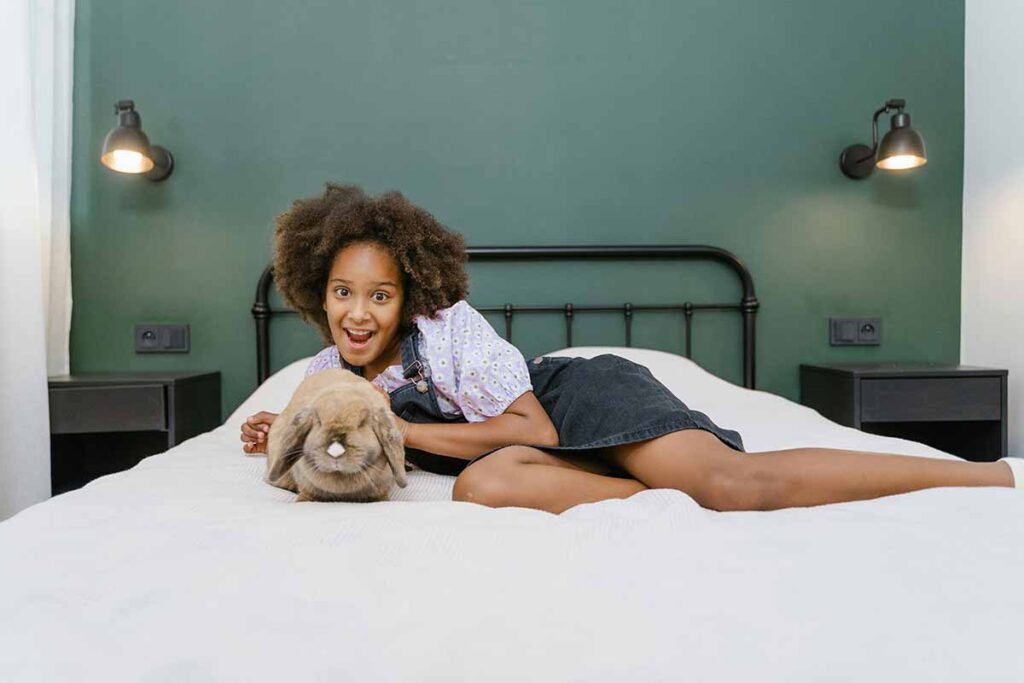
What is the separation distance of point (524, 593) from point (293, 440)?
499 millimetres

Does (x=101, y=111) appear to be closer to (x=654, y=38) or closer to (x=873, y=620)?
(x=654, y=38)

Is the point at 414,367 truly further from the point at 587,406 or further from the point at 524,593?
the point at 524,593

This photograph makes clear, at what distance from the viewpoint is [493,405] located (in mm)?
1179

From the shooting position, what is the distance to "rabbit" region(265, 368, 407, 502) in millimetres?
891

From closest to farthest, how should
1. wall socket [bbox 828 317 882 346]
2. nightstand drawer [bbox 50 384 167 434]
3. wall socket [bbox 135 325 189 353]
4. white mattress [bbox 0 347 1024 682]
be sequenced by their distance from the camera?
white mattress [bbox 0 347 1024 682] < nightstand drawer [bbox 50 384 167 434] < wall socket [bbox 135 325 189 353] < wall socket [bbox 828 317 882 346]

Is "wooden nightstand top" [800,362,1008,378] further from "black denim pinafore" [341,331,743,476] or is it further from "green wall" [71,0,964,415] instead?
"black denim pinafore" [341,331,743,476]

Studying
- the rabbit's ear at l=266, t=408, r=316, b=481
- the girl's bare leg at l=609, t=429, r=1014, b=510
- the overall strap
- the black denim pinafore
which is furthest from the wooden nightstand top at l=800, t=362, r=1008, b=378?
the rabbit's ear at l=266, t=408, r=316, b=481

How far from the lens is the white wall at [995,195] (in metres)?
2.17

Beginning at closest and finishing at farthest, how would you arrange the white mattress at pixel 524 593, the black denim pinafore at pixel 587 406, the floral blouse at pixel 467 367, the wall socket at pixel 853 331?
1. the white mattress at pixel 524 593
2. the black denim pinafore at pixel 587 406
3. the floral blouse at pixel 467 367
4. the wall socket at pixel 853 331

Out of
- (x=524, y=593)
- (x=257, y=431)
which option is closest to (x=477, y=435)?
(x=257, y=431)

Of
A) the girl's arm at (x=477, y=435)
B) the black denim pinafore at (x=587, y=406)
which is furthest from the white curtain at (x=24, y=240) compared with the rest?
the girl's arm at (x=477, y=435)

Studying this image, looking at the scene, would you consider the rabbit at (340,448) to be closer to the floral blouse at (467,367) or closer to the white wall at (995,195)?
the floral blouse at (467,367)

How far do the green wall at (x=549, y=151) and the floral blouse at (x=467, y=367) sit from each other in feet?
3.27

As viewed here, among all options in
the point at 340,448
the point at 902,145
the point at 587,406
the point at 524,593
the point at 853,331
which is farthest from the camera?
the point at 853,331
